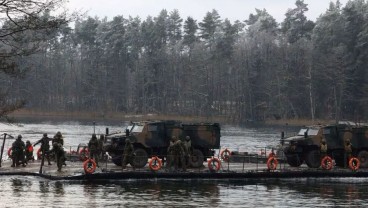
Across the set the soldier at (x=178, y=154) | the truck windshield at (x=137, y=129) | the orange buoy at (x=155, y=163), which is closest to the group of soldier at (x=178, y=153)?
the soldier at (x=178, y=154)

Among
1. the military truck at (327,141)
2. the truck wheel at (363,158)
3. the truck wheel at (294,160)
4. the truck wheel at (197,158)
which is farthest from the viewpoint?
the truck wheel at (294,160)

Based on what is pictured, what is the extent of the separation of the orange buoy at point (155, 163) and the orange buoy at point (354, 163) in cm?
949

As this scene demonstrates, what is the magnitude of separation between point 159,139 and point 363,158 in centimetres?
1066

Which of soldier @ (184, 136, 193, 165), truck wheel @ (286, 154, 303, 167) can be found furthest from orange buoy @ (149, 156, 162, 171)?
Result: truck wheel @ (286, 154, 303, 167)

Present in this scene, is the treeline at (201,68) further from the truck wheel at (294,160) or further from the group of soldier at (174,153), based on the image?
the group of soldier at (174,153)

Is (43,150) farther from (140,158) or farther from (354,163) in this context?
(354,163)

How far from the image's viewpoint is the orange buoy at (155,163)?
104ft

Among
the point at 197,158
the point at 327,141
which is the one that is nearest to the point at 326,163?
the point at 327,141

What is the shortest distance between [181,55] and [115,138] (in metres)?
113

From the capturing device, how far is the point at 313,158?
1372 inches

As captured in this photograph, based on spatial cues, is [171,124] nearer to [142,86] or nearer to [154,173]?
[154,173]

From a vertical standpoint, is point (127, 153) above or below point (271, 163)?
above

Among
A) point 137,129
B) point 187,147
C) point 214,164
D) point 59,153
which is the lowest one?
point 214,164

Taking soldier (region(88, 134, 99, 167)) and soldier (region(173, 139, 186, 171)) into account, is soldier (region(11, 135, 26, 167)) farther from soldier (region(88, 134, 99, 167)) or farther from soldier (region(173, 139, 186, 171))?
soldier (region(173, 139, 186, 171))
